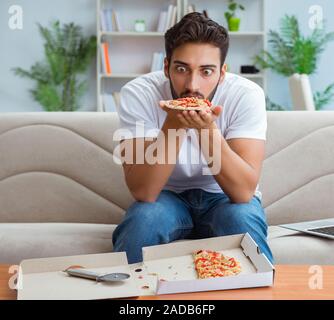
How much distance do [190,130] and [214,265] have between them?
75cm

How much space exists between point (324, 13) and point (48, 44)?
266cm

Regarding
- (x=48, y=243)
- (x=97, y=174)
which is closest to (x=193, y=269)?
(x=48, y=243)

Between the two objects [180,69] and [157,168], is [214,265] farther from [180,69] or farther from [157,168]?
[180,69]

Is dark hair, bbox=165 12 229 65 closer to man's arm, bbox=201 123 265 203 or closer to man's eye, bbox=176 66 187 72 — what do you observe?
man's eye, bbox=176 66 187 72

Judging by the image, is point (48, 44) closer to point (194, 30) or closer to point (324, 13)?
point (324, 13)

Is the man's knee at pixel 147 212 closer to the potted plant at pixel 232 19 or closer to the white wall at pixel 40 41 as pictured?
the potted plant at pixel 232 19

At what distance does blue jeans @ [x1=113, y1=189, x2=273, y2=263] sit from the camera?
5.15ft

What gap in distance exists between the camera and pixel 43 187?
2244 mm

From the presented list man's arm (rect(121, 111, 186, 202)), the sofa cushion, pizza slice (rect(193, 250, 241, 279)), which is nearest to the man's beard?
man's arm (rect(121, 111, 186, 202))

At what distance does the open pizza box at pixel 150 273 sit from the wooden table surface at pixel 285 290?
0.01 meters

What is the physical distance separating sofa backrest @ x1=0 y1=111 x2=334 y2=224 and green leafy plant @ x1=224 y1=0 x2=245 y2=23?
351 centimetres

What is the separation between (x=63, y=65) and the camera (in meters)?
5.64

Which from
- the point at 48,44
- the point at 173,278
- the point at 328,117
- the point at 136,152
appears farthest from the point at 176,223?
the point at 48,44

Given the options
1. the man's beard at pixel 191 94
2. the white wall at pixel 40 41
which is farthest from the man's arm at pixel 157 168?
the white wall at pixel 40 41
